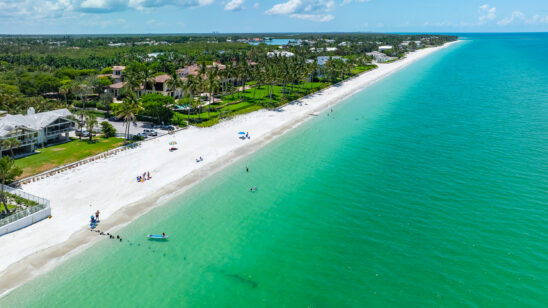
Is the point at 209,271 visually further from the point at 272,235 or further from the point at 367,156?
the point at 367,156

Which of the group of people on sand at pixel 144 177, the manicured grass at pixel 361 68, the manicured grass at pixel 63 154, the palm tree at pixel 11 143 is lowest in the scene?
the group of people on sand at pixel 144 177

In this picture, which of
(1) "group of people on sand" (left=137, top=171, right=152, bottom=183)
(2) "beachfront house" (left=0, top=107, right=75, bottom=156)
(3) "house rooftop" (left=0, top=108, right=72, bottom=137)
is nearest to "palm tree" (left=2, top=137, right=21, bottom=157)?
(2) "beachfront house" (left=0, top=107, right=75, bottom=156)

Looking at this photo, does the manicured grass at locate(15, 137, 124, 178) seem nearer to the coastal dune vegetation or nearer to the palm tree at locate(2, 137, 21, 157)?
the coastal dune vegetation

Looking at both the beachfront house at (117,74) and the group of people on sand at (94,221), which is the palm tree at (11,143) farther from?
the beachfront house at (117,74)

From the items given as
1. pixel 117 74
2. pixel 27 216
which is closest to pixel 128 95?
pixel 27 216

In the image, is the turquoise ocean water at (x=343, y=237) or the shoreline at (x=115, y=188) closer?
the turquoise ocean water at (x=343, y=237)

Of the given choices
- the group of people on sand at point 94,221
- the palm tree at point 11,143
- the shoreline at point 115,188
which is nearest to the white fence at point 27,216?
the shoreline at point 115,188
